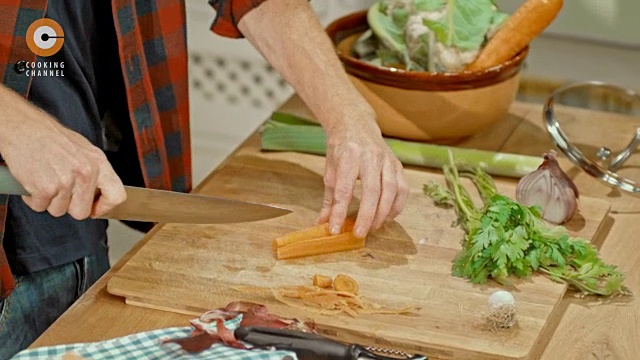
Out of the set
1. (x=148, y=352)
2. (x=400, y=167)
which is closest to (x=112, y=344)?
(x=148, y=352)

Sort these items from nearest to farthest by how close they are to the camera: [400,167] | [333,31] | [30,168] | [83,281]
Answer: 1. [30,168]
2. [400,167]
3. [83,281]
4. [333,31]

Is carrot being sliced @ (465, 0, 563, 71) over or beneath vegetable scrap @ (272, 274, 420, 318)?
over

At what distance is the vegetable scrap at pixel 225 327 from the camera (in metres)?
1.38

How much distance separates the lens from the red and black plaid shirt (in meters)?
1.65

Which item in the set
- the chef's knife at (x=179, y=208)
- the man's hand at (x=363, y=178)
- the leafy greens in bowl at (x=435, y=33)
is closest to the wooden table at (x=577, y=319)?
the chef's knife at (x=179, y=208)

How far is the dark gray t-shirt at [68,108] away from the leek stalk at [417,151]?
13.1 inches

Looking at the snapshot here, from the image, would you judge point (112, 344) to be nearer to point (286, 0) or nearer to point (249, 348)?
point (249, 348)

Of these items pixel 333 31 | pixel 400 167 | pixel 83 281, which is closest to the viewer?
pixel 400 167

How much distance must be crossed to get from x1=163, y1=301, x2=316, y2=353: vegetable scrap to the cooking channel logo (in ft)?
1.62

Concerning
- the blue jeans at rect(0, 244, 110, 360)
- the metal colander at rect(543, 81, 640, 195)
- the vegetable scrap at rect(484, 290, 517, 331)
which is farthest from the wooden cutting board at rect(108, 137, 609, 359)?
the blue jeans at rect(0, 244, 110, 360)

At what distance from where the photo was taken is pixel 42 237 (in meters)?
1.75

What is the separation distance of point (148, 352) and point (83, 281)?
48 centimetres

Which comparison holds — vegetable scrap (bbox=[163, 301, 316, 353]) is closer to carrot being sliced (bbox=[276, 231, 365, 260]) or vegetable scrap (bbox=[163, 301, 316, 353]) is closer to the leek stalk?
carrot being sliced (bbox=[276, 231, 365, 260])

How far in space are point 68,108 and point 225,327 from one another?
52 cm
